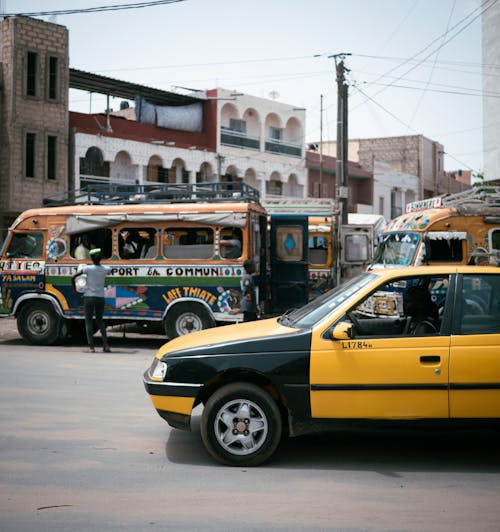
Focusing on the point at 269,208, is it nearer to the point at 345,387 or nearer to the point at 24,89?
the point at 345,387

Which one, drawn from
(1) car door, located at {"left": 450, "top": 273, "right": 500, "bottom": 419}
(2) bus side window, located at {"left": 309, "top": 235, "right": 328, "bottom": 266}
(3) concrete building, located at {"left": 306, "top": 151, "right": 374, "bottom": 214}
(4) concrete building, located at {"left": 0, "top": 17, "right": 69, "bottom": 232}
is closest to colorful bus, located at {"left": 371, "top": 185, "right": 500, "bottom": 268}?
(2) bus side window, located at {"left": 309, "top": 235, "right": 328, "bottom": 266}

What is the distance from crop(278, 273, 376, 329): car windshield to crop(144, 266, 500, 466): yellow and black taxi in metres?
0.02

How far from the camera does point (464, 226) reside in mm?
13312

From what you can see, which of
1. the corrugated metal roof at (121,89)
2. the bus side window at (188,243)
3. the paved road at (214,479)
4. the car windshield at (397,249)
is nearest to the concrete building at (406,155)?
the corrugated metal roof at (121,89)

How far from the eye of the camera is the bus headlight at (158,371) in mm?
5980

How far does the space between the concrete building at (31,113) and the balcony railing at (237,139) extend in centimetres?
1189

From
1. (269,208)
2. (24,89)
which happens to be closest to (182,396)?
(269,208)

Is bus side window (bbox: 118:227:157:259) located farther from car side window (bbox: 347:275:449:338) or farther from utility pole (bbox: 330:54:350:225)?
Result: utility pole (bbox: 330:54:350:225)

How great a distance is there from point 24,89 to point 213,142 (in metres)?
13.1

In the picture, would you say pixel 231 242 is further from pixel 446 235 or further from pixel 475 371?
pixel 475 371

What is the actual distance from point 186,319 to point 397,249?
14.1ft

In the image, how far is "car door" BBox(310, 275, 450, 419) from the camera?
5.64m

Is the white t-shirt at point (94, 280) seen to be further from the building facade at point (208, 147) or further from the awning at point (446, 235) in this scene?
the building facade at point (208, 147)

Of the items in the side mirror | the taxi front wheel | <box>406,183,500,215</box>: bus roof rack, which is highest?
<box>406,183,500,215</box>: bus roof rack
